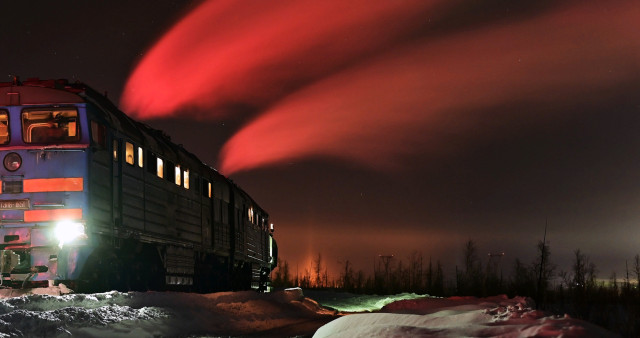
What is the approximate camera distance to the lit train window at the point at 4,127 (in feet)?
49.5

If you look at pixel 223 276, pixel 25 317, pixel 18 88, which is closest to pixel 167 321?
pixel 25 317

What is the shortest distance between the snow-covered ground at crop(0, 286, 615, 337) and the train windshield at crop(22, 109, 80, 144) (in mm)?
3087

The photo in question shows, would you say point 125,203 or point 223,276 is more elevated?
point 125,203

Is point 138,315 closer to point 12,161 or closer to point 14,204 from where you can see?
point 14,204

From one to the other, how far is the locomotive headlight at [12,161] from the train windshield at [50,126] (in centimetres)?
39

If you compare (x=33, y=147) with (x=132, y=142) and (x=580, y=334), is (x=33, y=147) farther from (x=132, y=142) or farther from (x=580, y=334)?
(x=580, y=334)

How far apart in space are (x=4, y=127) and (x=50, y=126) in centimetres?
109

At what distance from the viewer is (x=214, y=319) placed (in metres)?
15.6

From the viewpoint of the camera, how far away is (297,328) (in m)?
15.6

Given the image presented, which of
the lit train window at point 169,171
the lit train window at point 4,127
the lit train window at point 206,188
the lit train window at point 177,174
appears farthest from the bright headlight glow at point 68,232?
the lit train window at point 206,188

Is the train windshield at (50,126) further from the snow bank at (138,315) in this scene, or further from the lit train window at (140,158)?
the snow bank at (138,315)

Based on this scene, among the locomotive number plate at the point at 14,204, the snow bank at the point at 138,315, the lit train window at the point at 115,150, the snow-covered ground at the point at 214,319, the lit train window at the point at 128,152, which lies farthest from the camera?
the lit train window at the point at 128,152

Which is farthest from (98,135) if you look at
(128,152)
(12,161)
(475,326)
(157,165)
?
(475,326)

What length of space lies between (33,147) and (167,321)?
4624mm
